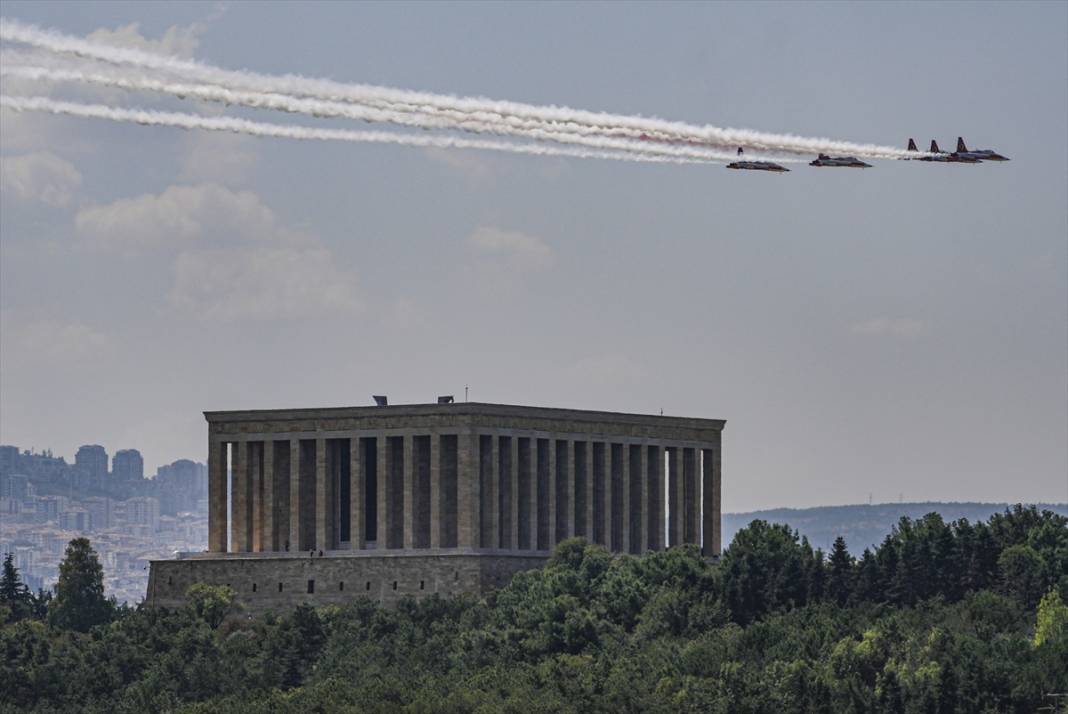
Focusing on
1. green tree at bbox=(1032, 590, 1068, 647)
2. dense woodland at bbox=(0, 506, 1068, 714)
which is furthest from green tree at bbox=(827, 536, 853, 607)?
green tree at bbox=(1032, 590, 1068, 647)

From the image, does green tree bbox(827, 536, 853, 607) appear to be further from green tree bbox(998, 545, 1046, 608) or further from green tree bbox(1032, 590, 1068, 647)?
green tree bbox(1032, 590, 1068, 647)

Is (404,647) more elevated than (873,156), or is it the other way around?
(873,156)

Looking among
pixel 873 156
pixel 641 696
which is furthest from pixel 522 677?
pixel 873 156

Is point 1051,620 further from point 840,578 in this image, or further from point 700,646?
point 840,578

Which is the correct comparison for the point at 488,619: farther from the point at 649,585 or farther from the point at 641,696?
the point at 641,696

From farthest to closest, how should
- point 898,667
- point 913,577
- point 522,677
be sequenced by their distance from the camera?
point 913,577
point 522,677
point 898,667
